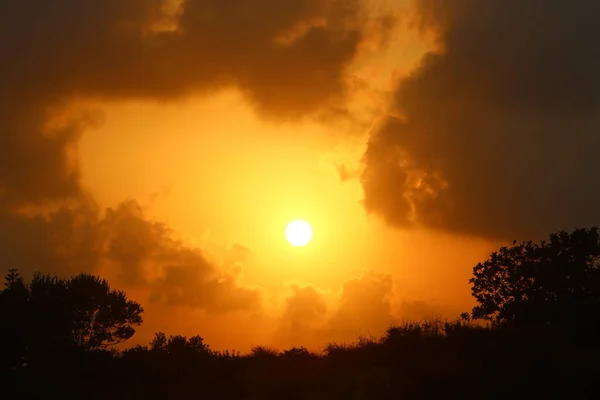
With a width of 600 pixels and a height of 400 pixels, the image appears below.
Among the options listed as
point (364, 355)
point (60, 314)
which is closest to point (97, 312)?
point (60, 314)

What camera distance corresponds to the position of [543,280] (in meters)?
45.9

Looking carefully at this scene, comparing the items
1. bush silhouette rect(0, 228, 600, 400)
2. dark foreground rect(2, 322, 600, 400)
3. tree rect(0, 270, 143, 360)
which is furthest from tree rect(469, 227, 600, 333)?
tree rect(0, 270, 143, 360)

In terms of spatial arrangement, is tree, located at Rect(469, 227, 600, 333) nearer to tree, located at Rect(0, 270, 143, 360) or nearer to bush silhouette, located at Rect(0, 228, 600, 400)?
bush silhouette, located at Rect(0, 228, 600, 400)

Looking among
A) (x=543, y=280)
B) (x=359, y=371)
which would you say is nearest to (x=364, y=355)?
(x=359, y=371)

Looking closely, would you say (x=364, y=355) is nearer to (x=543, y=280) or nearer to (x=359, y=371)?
(x=359, y=371)

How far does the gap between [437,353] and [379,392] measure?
131 inches

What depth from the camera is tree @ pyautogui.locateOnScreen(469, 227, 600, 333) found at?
43750mm

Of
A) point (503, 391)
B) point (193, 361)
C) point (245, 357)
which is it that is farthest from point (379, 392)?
point (193, 361)

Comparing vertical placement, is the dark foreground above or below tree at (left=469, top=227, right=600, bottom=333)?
below

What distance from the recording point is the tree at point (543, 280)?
43750mm

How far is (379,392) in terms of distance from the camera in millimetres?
27000

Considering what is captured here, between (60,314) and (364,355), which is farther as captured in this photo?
(60,314)

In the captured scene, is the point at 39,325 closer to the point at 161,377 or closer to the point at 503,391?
the point at 161,377

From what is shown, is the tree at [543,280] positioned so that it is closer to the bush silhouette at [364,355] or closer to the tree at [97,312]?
the bush silhouette at [364,355]
